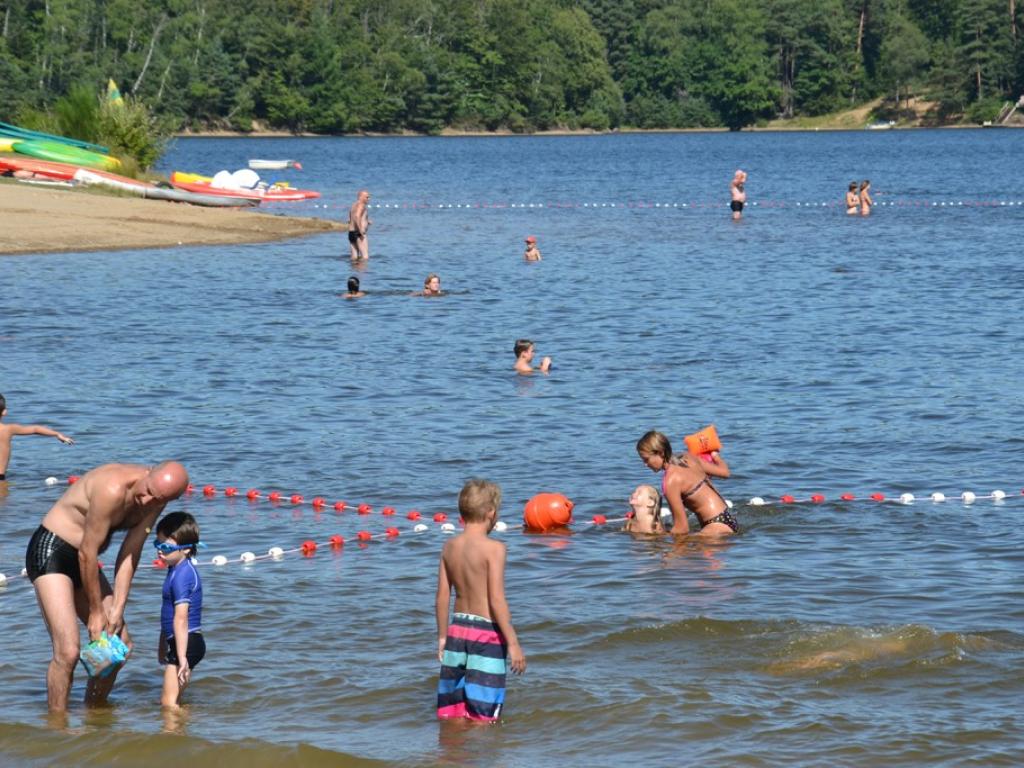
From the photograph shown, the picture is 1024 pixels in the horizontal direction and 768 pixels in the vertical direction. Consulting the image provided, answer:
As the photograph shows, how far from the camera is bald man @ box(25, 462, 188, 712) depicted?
869 cm

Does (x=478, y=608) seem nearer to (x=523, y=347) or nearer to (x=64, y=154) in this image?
(x=523, y=347)

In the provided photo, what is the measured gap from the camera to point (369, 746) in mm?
9297

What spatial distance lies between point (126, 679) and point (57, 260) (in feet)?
81.0

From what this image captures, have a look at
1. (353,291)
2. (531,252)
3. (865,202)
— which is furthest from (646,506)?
(865,202)

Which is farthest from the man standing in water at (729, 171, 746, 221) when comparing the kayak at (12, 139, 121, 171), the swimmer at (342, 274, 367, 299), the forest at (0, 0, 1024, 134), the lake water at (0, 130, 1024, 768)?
the forest at (0, 0, 1024, 134)

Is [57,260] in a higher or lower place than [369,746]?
higher

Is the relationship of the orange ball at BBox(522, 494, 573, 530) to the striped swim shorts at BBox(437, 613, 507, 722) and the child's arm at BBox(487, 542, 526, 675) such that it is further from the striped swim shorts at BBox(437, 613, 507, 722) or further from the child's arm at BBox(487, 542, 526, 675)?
the child's arm at BBox(487, 542, 526, 675)

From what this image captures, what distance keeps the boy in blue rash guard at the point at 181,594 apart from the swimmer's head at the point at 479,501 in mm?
1632

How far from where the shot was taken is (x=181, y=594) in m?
9.10

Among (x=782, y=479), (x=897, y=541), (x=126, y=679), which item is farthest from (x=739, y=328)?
(x=126, y=679)

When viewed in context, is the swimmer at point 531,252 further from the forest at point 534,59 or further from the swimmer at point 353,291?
the forest at point 534,59

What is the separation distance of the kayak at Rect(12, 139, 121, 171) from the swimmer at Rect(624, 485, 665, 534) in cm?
3399

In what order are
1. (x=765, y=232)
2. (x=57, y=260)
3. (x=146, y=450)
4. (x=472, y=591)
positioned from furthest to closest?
(x=765, y=232) → (x=57, y=260) → (x=146, y=450) → (x=472, y=591)

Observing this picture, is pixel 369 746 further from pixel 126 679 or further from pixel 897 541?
pixel 897 541
